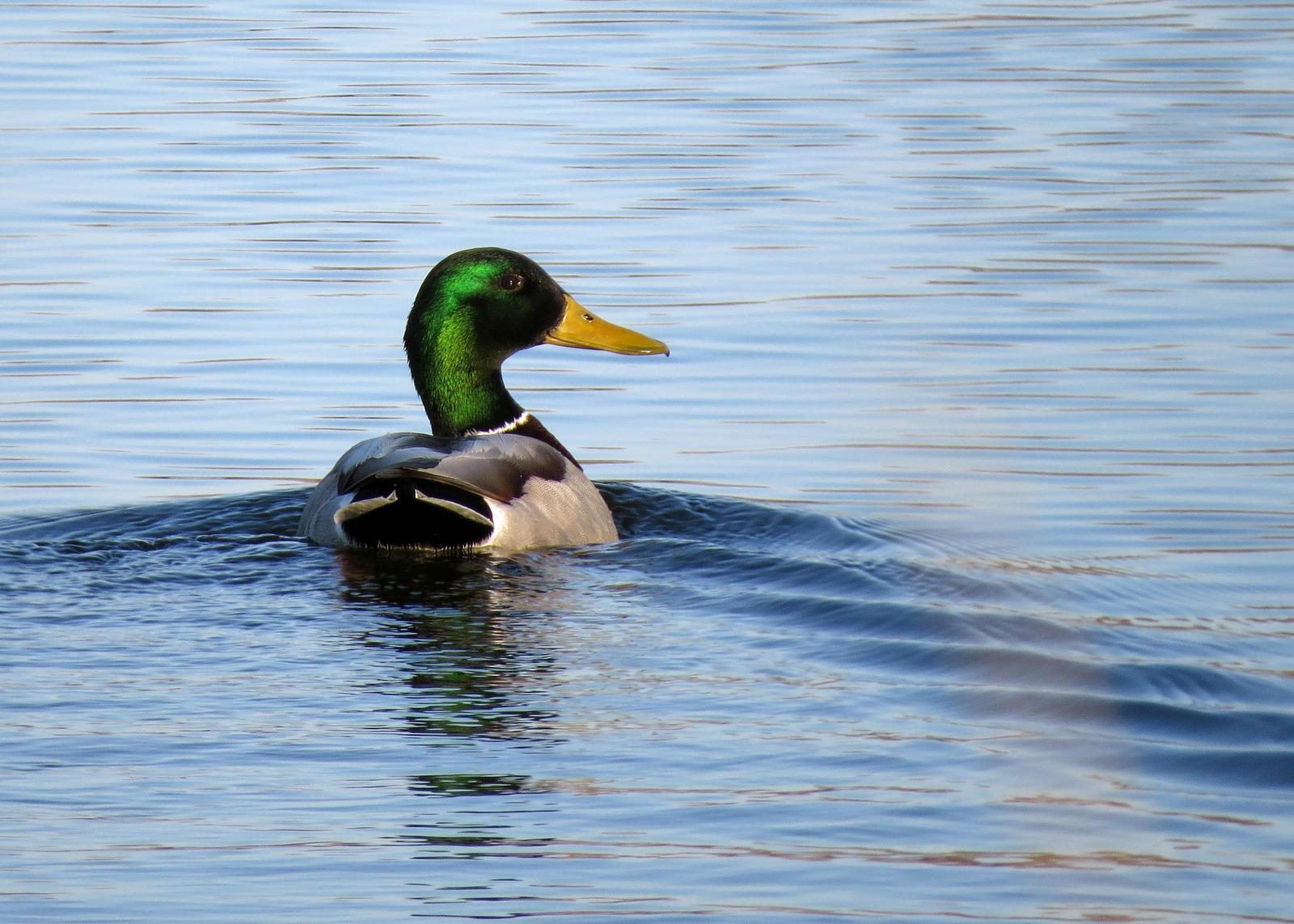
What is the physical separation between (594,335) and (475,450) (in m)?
1.93

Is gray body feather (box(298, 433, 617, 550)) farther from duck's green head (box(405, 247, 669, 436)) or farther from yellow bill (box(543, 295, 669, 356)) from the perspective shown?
yellow bill (box(543, 295, 669, 356))

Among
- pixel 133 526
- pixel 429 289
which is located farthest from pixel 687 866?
pixel 429 289

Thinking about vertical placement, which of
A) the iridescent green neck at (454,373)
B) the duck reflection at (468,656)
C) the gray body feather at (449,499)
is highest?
the iridescent green neck at (454,373)

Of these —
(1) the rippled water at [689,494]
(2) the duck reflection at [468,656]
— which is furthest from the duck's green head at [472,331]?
(2) the duck reflection at [468,656]

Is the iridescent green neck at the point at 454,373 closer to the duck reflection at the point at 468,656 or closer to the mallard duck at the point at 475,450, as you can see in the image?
the mallard duck at the point at 475,450

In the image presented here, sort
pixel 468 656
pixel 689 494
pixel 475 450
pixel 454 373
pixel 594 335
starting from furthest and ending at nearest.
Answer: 1. pixel 594 335
2. pixel 454 373
3. pixel 689 494
4. pixel 475 450
5. pixel 468 656

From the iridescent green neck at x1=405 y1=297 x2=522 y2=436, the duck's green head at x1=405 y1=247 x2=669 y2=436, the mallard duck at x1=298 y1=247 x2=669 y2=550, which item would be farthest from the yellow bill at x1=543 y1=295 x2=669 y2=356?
the iridescent green neck at x1=405 y1=297 x2=522 y2=436

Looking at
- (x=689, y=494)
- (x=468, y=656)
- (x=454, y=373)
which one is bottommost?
(x=468, y=656)

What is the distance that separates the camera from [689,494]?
380 inches

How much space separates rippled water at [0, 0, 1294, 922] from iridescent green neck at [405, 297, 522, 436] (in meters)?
0.69

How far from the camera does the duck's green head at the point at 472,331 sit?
10.0m

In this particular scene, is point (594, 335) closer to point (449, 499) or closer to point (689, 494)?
point (689, 494)

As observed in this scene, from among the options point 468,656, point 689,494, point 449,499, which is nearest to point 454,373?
point 689,494

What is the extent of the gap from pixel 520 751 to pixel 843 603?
1.98 m
